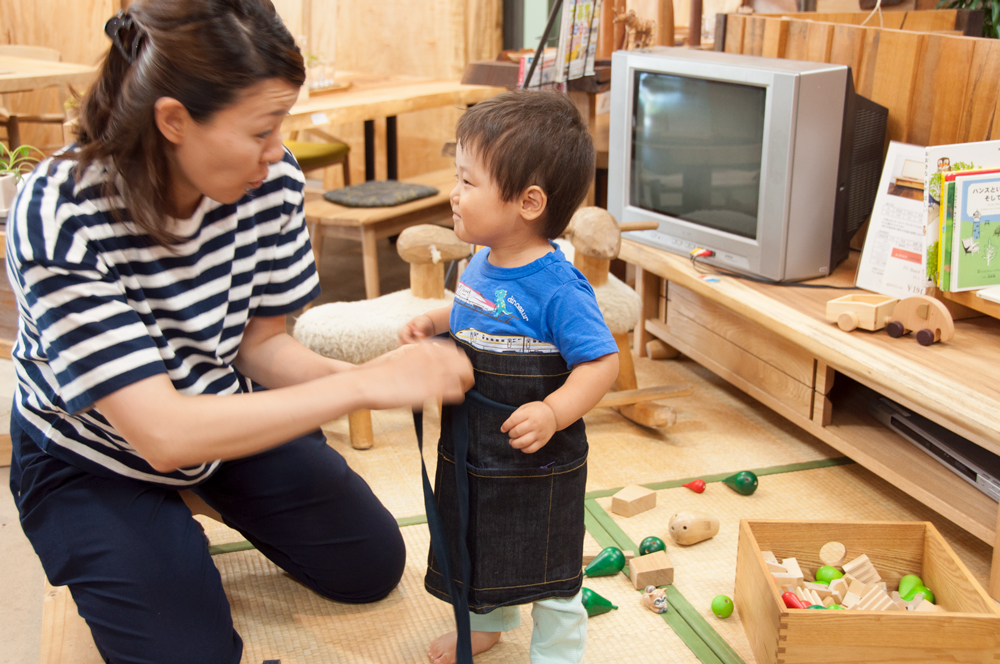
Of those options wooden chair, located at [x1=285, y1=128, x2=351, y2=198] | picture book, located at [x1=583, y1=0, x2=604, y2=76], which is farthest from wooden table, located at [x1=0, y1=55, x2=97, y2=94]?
picture book, located at [x1=583, y1=0, x2=604, y2=76]

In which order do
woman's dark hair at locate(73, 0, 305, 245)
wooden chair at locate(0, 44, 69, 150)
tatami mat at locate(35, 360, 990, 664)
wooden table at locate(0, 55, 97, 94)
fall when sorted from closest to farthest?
woman's dark hair at locate(73, 0, 305, 245), tatami mat at locate(35, 360, 990, 664), wooden table at locate(0, 55, 97, 94), wooden chair at locate(0, 44, 69, 150)

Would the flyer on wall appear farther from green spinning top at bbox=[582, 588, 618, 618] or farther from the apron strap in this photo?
the apron strap

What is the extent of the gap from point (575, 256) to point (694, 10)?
42.5 inches

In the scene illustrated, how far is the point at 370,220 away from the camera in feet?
9.15

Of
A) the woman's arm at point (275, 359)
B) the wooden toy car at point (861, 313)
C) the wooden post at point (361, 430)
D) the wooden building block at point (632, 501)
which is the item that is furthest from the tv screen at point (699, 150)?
the woman's arm at point (275, 359)

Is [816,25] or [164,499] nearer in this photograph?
[164,499]

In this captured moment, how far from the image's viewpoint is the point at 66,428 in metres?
1.21

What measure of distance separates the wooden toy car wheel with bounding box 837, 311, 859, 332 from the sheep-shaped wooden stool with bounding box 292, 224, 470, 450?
83 centimetres

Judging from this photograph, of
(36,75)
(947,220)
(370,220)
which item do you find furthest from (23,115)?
(947,220)

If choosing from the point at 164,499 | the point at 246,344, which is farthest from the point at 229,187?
the point at 164,499

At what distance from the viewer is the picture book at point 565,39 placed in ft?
7.64

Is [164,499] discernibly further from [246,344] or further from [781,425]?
[781,425]

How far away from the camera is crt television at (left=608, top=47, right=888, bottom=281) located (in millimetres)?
1936

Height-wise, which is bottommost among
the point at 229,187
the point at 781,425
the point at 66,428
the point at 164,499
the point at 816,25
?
the point at 781,425
